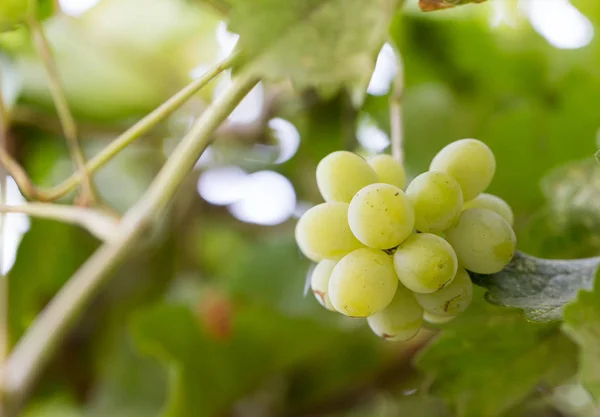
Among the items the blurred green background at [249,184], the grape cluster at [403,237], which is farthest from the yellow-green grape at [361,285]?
the blurred green background at [249,184]

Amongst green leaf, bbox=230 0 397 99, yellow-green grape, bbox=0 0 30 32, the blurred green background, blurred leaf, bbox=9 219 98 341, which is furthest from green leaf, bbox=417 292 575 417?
blurred leaf, bbox=9 219 98 341

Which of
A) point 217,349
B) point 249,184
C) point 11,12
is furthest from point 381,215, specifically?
point 249,184

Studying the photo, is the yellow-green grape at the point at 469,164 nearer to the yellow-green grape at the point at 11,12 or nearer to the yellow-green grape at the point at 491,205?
the yellow-green grape at the point at 491,205

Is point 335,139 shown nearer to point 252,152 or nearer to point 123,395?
point 252,152

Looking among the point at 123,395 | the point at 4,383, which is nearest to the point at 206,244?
the point at 123,395

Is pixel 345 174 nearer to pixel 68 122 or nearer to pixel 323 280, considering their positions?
pixel 323 280

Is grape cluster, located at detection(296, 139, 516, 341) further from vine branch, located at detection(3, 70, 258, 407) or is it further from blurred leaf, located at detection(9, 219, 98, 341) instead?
blurred leaf, located at detection(9, 219, 98, 341)
